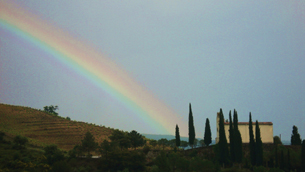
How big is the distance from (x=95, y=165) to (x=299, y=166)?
65.5 feet

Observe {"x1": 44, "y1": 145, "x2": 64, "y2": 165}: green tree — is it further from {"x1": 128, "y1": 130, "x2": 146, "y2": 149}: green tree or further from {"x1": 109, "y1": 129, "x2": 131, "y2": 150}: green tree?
{"x1": 128, "y1": 130, "x2": 146, "y2": 149}: green tree

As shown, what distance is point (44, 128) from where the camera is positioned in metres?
53.3

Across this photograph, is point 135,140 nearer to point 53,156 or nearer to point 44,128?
point 53,156

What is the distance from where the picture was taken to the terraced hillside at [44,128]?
47.2 metres

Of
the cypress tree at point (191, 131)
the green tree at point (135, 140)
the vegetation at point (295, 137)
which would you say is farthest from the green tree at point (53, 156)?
the vegetation at point (295, 137)

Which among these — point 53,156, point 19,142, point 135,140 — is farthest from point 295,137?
point 19,142

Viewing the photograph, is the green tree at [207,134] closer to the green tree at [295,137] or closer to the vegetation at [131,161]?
the vegetation at [131,161]

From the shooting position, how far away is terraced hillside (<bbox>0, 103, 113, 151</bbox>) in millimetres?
47250

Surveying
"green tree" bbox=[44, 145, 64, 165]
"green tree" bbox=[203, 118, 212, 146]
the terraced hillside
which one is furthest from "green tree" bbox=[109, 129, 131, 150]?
"green tree" bbox=[44, 145, 64, 165]
